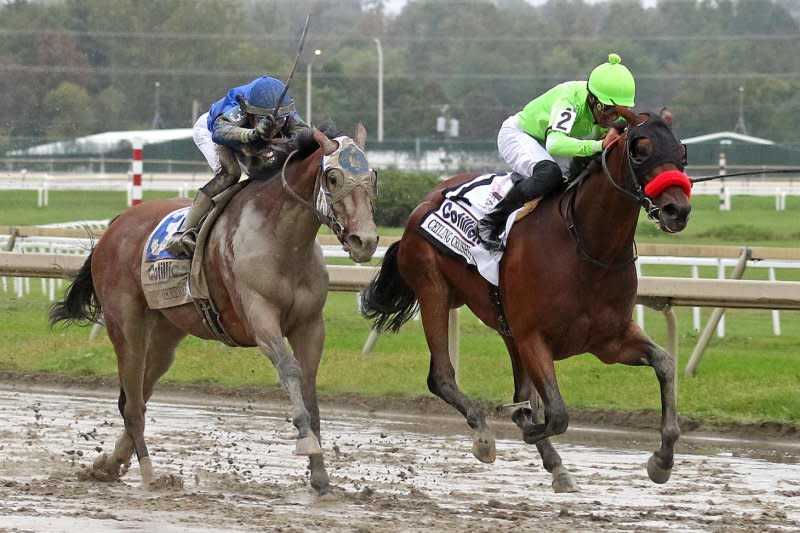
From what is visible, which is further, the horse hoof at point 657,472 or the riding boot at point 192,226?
the riding boot at point 192,226

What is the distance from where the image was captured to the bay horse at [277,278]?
22.5 ft

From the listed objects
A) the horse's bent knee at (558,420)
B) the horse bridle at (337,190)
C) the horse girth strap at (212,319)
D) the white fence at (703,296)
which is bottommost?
the horse's bent knee at (558,420)

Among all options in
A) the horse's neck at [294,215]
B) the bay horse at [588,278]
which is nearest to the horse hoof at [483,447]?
the bay horse at [588,278]

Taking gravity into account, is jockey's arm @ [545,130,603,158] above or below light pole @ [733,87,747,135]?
above

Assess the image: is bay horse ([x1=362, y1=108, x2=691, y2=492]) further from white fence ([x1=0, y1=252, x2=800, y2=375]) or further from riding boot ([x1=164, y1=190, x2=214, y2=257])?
white fence ([x1=0, y1=252, x2=800, y2=375])

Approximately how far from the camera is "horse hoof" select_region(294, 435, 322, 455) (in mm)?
6793

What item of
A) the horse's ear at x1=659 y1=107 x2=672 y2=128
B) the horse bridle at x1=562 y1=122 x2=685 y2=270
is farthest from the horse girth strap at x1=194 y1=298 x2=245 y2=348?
the horse's ear at x1=659 y1=107 x2=672 y2=128

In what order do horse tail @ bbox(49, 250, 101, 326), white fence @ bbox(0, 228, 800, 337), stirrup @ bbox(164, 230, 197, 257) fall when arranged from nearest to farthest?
stirrup @ bbox(164, 230, 197, 257), horse tail @ bbox(49, 250, 101, 326), white fence @ bbox(0, 228, 800, 337)

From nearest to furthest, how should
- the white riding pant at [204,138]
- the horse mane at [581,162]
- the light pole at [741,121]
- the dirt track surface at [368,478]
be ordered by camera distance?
the dirt track surface at [368,478]
the horse mane at [581,162]
the white riding pant at [204,138]
the light pole at [741,121]

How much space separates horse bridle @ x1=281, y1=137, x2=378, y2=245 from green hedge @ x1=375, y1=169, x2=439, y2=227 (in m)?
16.6

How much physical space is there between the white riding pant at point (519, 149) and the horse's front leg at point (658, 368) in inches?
41.3

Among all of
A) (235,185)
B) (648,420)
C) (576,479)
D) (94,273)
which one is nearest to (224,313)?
(235,185)

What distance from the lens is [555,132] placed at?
24.2 feet

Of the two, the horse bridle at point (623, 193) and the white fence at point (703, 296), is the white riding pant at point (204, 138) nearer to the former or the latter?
the horse bridle at point (623, 193)
